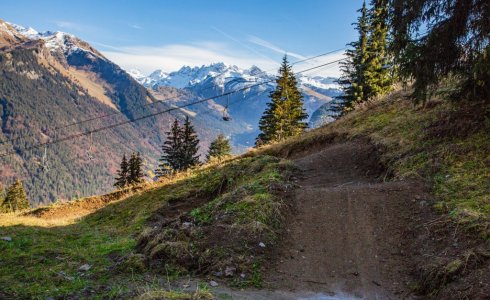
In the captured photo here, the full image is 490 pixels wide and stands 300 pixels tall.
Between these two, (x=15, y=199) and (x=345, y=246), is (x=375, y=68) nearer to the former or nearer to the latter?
(x=345, y=246)

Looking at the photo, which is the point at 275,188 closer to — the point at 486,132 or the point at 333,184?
the point at 333,184

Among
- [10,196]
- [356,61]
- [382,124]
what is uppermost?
[356,61]

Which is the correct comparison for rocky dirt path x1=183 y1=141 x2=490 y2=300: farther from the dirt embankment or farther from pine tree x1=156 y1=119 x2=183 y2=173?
pine tree x1=156 y1=119 x2=183 y2=173

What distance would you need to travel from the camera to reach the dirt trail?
22.6ft

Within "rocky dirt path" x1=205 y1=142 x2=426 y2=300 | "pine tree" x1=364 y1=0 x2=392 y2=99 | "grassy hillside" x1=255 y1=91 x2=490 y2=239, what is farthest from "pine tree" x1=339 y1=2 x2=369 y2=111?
"rocky dirt path" x1=205 y1=142 x2=426 y2=300

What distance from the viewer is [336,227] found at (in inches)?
353

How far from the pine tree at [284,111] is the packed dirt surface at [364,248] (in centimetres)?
3791

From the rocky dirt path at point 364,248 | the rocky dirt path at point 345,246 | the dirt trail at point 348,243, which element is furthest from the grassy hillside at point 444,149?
the dirt trail at point 348,243

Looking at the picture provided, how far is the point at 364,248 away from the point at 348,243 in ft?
1.17

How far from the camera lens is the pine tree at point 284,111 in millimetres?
49000

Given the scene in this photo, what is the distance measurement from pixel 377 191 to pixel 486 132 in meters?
3.84

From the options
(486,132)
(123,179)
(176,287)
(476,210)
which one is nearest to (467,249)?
(476,210)

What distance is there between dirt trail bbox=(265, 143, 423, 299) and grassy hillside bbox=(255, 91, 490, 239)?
35.8 inches

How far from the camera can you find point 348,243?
8305 millimetres
